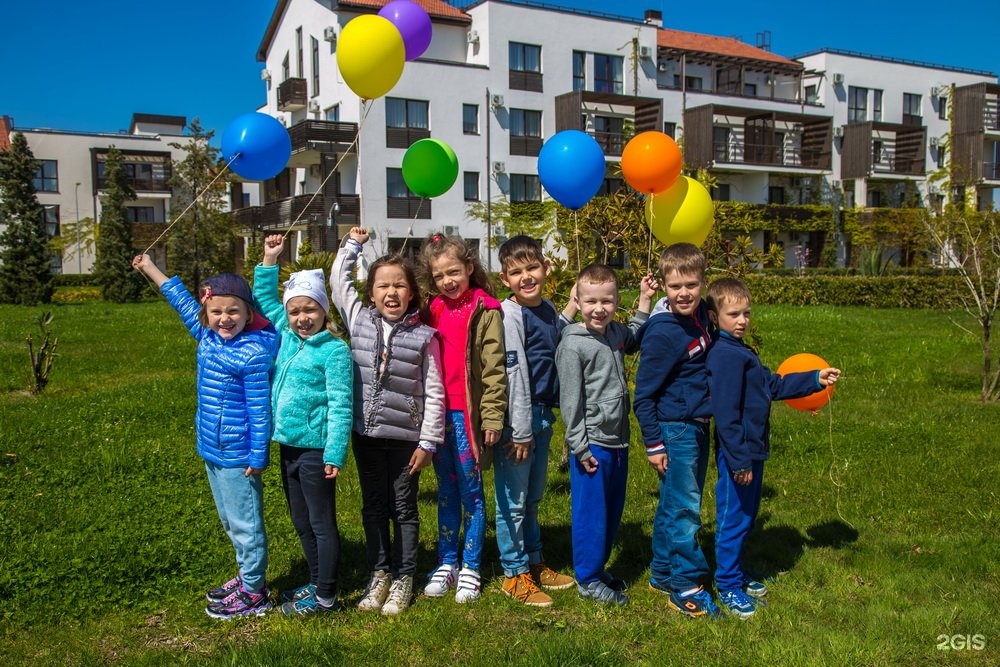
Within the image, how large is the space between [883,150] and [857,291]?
2748cm

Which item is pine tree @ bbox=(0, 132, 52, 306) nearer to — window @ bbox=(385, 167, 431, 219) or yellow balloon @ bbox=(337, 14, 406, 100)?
window @ bbox=(385, 167, 431, 219)

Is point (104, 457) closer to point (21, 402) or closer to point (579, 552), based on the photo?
point (21, 402)

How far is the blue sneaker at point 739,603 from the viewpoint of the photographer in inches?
165

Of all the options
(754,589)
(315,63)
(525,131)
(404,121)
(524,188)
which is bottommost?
(754,589)

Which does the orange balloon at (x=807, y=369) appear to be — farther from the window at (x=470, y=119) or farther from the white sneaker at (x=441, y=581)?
the window at (x=470, y=119)

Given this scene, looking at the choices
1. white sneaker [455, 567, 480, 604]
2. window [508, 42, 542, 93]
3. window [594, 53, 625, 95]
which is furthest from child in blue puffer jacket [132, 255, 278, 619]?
window [594, 53, 625, 95]

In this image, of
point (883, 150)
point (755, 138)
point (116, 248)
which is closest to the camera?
point (116, 248)

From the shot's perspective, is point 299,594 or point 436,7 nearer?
point 299,594

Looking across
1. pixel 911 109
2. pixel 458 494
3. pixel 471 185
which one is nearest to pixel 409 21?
pixel 458 494

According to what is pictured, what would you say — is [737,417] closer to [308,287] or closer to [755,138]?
[308,287]

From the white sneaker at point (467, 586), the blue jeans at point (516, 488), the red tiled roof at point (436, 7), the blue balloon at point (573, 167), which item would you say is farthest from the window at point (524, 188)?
the white sneaker at point (467, 586)

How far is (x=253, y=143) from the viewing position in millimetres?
5074

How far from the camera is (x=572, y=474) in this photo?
4414 millimetres

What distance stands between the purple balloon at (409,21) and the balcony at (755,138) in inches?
1338
